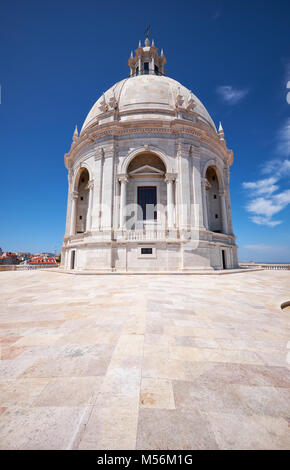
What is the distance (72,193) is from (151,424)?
2135cm

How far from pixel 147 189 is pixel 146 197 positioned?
0.80 metres

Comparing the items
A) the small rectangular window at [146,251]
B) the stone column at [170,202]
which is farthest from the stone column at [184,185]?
the small rectangular window at [146,251]

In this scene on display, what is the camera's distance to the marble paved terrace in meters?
1.19

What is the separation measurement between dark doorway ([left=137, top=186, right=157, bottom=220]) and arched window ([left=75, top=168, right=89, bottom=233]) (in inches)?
274

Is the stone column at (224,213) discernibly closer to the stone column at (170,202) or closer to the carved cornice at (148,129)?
the carved cornice at (148,129)

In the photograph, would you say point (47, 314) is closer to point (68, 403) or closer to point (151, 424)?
point (68, 403)

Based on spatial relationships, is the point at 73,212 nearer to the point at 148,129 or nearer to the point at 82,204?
the point at 82,204

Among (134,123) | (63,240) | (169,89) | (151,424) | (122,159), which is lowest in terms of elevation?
(151,424)

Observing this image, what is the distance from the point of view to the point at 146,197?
56.5ft

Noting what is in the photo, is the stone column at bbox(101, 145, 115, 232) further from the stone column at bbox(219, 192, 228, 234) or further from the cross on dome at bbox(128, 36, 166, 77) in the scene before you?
the cross on dome at bbox(128, 36, 166, 77)

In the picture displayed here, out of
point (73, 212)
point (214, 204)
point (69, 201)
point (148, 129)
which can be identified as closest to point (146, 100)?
point (148, 129)

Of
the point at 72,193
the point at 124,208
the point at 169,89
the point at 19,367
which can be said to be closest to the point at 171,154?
the point at 124,208

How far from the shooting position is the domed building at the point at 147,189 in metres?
14.1

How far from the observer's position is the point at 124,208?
612 inches
